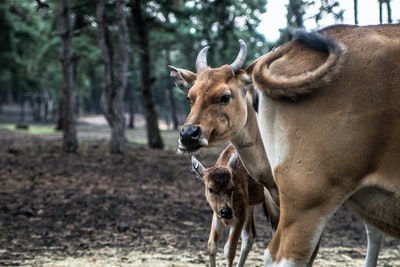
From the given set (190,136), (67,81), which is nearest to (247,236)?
(190,136)

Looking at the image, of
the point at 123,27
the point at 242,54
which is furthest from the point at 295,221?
the point at 123,27

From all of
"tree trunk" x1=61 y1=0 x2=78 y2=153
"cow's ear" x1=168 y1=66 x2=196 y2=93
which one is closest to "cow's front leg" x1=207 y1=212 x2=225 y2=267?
"cow's ear" x1=168 y1=66 x2=196 y2=93

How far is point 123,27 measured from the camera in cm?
1859

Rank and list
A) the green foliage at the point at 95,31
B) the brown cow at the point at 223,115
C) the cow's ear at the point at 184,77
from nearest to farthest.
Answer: the brown cow at the point at 223,115
the cow's ear at the point at 184,77
the green foliage at the point at 95,31

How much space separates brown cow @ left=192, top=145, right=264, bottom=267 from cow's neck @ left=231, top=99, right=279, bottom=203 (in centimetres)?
120

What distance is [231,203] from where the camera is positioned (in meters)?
6.46

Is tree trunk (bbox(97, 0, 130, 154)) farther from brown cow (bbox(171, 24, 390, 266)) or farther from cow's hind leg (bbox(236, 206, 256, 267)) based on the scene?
brown cow (bbox(171, 24, 390, 266))

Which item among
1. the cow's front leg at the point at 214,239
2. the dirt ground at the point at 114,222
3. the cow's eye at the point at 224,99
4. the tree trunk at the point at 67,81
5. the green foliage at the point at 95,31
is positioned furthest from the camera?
the green foliage at the point at 95,31

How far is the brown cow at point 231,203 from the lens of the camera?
6.42 meters

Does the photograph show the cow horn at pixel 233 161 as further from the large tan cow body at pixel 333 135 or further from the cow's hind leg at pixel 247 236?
the large tan cow body at pixel 333 135

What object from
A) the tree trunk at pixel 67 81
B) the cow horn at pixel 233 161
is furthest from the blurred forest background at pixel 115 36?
the cow horn at pixel 233 161

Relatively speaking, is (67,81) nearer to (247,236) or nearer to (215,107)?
(247,236)

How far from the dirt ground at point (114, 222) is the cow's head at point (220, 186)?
84 cm

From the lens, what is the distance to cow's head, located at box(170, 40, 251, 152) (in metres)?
4.64
